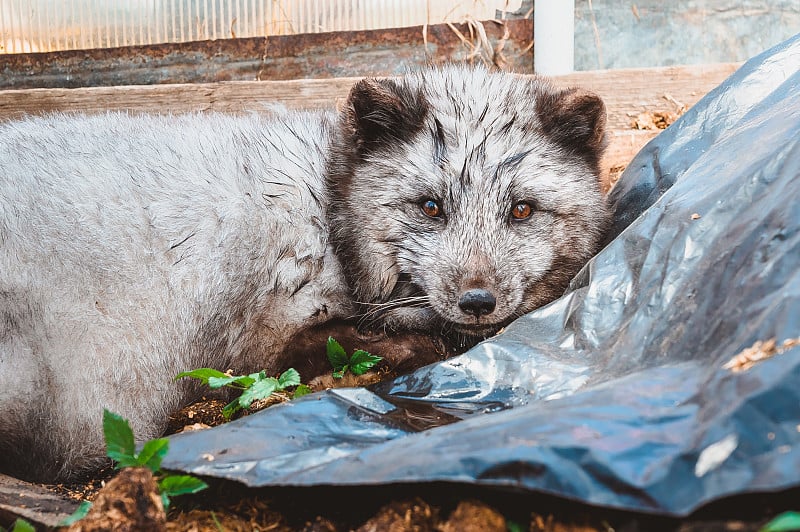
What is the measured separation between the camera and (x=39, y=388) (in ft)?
9.39

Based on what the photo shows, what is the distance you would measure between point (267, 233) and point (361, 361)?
0.65 metres

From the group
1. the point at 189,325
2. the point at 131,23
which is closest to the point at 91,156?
the point at 189,325

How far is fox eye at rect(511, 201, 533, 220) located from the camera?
333 cm

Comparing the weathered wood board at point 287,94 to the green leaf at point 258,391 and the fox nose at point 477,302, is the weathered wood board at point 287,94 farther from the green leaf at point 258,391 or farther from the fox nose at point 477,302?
the green leaf at point 258,391

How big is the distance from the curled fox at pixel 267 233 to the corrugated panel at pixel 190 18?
2.09 metres

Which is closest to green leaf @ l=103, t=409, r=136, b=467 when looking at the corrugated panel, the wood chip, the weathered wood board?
the wood chip

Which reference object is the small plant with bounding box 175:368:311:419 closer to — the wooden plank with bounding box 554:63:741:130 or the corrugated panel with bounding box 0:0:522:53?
the wooden plank with bounding box 554:63:741:130

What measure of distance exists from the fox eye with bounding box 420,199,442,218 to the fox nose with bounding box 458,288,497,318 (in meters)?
0.39

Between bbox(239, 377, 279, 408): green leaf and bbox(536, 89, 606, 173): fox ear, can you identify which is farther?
bbox(536, 89, 606, 173): fox ear

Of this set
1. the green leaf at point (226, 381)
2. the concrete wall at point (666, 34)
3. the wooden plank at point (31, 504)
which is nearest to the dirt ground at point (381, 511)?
the wooden plank at point (31, 504)

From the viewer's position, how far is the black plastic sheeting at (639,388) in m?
1.55

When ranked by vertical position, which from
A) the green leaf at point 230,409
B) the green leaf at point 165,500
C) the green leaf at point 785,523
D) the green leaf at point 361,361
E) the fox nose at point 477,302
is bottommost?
the green leaf at point 230,409

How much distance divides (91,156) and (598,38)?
440 centimetres

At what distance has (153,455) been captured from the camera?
82.0 inches
